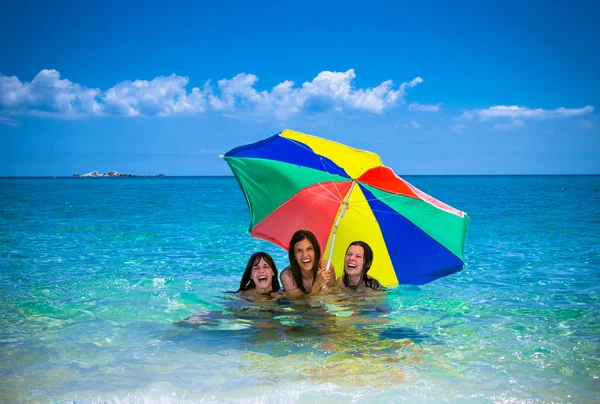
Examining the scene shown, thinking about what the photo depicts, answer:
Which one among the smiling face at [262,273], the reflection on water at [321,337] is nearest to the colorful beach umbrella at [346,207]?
the smiling face at [262,273]

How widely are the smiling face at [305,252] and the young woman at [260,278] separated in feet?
1.52

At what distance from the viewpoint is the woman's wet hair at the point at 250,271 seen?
7066mm

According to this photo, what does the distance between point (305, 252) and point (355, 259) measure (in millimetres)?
663

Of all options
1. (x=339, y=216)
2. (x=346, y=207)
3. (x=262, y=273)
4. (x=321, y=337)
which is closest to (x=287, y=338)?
(x=321, y=337)

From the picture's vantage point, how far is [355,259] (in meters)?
6.71

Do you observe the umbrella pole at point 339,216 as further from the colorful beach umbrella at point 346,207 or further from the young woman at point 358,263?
the young woman at point 358,263

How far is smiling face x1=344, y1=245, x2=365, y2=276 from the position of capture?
6.69 m

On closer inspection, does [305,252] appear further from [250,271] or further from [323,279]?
[250,271]

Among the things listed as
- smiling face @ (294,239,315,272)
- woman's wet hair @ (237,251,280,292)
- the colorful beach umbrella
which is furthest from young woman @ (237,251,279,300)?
smiling face @ (294,239,315,272)

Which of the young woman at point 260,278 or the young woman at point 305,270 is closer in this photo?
the young woman at point 305,270

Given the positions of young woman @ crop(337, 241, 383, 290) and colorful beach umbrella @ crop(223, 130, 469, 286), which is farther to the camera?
young woman @ crop(337, 241, 383, 290)

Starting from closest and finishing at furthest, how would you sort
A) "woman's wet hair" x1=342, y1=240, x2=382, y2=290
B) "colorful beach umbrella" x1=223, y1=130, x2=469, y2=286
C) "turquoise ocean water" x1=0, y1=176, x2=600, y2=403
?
"turquoise ocean water" x1=0, y1=176, x2=600, y2=403 → "colorful beach umbrella" x1=223, y1=130, x2=469, y2=286 → "woman's wet hair" x1=342, y1=240, x2=382, y2=290

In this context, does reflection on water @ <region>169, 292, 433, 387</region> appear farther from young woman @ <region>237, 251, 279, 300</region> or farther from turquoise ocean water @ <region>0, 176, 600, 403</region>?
young woman @ <region>237, 251, 279, 300</region>

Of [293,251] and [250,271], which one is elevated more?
[293,251]
